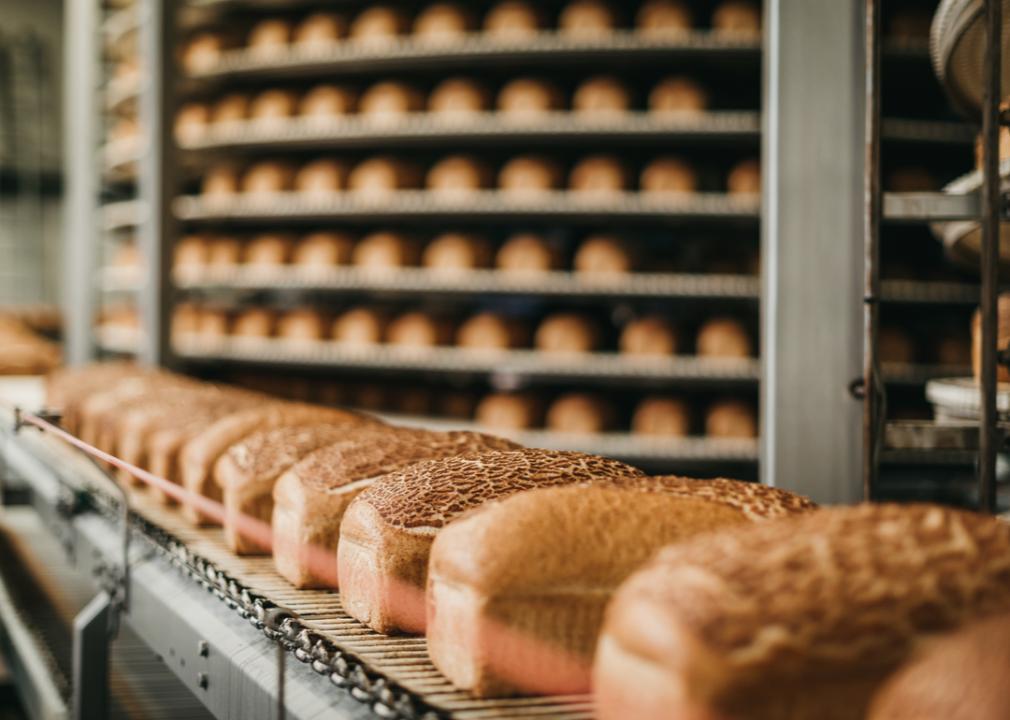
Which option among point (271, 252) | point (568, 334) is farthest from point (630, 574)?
point (271, 252)

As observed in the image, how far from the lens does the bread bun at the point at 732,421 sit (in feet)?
11.5

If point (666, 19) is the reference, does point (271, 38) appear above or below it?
above

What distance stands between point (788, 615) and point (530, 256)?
10.4 feet

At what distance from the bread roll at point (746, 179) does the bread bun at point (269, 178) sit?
180 centimetres

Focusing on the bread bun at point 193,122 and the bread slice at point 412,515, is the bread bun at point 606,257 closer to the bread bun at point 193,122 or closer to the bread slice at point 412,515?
the bread bun at point 193,122

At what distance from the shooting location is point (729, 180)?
3.60 m

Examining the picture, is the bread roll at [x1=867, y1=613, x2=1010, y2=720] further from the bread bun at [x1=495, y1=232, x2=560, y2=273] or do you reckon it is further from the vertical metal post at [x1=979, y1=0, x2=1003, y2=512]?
the bread bun at [x1=495, y1=232, x2=560, y2=273]

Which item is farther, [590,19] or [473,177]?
[473,177]

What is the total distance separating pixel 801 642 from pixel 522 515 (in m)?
0.26

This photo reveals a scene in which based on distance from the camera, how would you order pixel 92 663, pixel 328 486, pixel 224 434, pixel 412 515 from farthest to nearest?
pixel 224 434, pixel 92 663, pixel 328 486, pixel 412 515

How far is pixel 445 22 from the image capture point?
3814 millimetres

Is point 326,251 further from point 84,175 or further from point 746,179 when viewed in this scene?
point 84,175

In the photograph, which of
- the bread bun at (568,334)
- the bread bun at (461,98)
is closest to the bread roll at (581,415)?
the bread bun at (568,334)

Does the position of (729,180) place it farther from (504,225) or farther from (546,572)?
(546,572)
